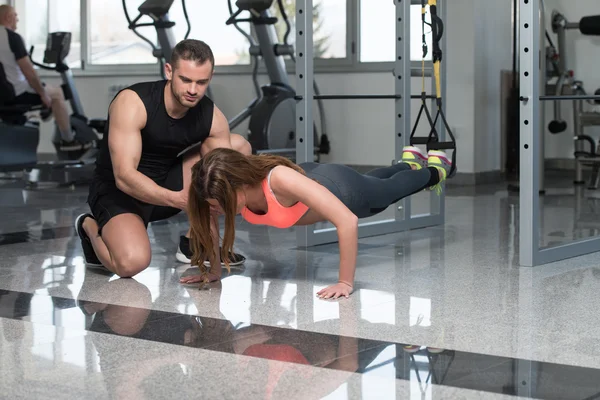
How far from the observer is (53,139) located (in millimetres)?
8117

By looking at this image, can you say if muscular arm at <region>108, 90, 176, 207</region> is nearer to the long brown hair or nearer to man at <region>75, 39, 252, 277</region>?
man at <region>75, 39, 252, 277</region>

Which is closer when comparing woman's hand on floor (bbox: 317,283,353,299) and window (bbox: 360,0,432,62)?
woman's hand on floor (bbox: 317,283,353,299)

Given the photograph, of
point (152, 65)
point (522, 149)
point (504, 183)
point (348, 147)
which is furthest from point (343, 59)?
point (522, 149)

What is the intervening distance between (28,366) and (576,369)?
1.33 meters

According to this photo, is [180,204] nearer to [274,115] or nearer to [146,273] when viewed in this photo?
[146,273]

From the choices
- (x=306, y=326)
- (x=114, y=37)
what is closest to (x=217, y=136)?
(x=306, y=326)

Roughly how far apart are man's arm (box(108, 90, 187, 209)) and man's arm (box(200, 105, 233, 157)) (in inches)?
11.6

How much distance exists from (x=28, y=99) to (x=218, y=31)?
2.63 metres

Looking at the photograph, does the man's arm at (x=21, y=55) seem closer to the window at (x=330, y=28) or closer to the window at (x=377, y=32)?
the window at (x=330, y=28)

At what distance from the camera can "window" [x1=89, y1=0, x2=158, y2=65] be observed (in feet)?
32.6

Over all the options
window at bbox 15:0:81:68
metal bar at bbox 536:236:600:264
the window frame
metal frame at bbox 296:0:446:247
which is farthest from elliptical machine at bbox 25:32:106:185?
metal bar at bbox 536:236:600:264

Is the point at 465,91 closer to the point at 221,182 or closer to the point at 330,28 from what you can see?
Answer: the point at 330,28

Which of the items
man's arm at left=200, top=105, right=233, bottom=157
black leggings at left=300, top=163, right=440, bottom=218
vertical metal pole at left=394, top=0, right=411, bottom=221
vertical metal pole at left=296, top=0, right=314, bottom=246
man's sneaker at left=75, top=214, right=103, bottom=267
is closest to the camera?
black leggings at left=300, top=163, right=440, bottom=218

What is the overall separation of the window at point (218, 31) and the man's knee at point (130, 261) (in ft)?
19.3
